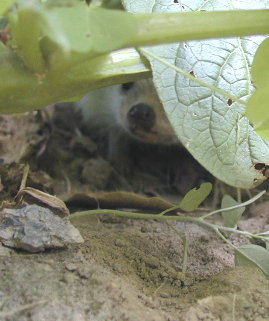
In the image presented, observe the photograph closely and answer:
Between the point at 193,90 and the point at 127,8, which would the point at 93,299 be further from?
the point at 127,8

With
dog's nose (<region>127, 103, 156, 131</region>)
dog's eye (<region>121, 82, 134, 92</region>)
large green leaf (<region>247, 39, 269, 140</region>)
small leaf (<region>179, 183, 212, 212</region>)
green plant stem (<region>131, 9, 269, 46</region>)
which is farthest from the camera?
dog's eye (<region>121, 82, 134, 92</region>)

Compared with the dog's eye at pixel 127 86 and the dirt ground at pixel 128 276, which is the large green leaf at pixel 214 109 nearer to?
the dirt ground at pixel 128 276

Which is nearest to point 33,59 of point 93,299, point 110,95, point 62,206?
point 62,206

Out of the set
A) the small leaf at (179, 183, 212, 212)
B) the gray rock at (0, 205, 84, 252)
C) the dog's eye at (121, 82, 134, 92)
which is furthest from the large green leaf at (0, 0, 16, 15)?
the dog's eye at (121, 82, 134, 92)

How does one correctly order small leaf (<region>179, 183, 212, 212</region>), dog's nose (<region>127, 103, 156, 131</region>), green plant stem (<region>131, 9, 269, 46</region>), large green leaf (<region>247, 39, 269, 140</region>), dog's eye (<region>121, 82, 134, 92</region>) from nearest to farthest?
Result: green plant stem (<region>131, 9, 269, 46</region>)
large green leaf (<region>247, 39, 269, 140</region>)
small leaf (<region>179, 183, 212, 212</region>)
dog's nose (<region>127, 103, 156, 131</region>)
dog's eye (<region>121, 82, 134, 92</region>)

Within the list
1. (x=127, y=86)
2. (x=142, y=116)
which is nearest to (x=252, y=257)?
(x=142, y=116)

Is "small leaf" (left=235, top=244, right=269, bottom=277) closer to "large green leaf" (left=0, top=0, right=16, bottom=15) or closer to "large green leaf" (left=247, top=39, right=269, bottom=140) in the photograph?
"large green leaf" (left=247, top=39, right=269, bottom=140)

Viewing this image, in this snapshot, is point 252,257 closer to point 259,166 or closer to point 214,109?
point 259,166
